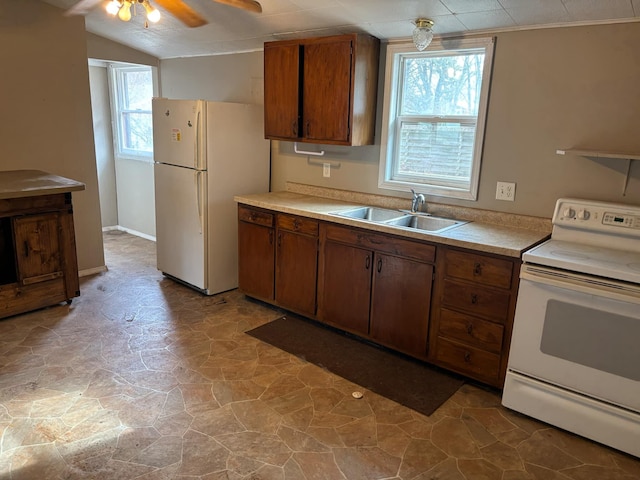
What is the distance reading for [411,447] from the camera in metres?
2.29

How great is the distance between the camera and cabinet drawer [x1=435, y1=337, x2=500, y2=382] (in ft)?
8.90

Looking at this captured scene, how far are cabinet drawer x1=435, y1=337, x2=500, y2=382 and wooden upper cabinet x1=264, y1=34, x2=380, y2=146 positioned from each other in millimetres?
1559

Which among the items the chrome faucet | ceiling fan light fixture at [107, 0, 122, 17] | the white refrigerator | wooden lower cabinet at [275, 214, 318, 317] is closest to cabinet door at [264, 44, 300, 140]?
the white refrigerator

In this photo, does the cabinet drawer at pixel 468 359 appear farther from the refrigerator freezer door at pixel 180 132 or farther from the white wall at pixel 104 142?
the white wall at pixel 104 142

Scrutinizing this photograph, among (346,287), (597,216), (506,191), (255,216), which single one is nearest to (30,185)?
(255,216)

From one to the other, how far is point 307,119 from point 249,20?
0.89m

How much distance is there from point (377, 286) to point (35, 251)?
8.41 feet

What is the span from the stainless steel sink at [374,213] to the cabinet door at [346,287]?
31 cm

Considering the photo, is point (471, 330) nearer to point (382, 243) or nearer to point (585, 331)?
point (585, 331)

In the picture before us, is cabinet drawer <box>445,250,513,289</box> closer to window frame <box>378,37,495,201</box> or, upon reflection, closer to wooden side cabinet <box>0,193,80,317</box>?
window frame <box>378,37,495,201</box>

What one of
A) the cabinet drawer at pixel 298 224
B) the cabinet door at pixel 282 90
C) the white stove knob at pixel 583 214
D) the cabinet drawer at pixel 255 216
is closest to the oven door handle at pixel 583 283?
the white stove knob at pixel 583 214

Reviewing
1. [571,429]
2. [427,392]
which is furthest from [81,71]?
[571,429]

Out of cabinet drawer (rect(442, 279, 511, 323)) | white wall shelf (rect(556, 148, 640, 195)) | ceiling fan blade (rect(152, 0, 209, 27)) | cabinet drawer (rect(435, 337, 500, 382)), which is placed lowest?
cabinet drawer (rect(435, 337, 500, 382))

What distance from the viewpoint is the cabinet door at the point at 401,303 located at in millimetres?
2930
